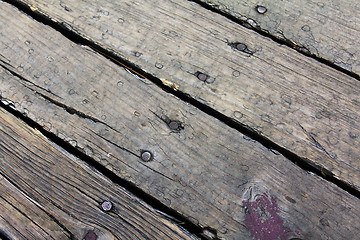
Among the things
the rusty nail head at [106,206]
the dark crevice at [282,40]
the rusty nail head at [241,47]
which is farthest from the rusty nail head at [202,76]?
the rusty nail head at [106,206]

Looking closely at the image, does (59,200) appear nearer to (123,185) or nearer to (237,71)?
(123,185)

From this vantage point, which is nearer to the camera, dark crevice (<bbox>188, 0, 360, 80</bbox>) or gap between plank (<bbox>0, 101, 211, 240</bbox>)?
gap between plank (<bbox>0, 101, 211, 240</bbox>)

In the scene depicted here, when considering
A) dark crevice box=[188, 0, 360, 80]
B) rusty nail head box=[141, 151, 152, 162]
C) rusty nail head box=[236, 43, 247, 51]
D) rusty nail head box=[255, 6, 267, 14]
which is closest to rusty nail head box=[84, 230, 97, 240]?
rusty nail head box=[141, 151, 152, 162]

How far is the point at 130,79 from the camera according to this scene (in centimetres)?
151

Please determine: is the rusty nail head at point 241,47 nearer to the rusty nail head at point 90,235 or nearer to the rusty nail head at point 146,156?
the rusty nail head at point 146,156

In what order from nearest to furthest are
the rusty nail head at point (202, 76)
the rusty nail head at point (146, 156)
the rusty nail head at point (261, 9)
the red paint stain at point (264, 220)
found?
the red paint stain at point (264, 220) < the rusty nail head at point (146, 156) < the rusty nail head at point (202, 76) < the rusty nail head at point (261, 9)

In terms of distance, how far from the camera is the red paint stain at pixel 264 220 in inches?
49.2

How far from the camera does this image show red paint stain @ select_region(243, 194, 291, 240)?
1.25 metres

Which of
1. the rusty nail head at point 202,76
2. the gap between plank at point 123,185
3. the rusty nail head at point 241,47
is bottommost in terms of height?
the gap between plank at point 123,185

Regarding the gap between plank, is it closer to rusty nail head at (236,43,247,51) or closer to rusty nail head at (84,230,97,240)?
A: rusty nail head at (84,230,97,240)

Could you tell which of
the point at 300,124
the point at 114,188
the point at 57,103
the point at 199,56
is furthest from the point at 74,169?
the point at 300,124

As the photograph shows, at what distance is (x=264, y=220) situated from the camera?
1.27 metres

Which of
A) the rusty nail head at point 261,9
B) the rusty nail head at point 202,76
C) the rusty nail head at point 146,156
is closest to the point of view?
the rusty nail head at point 146,156

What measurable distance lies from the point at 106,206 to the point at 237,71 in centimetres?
89
